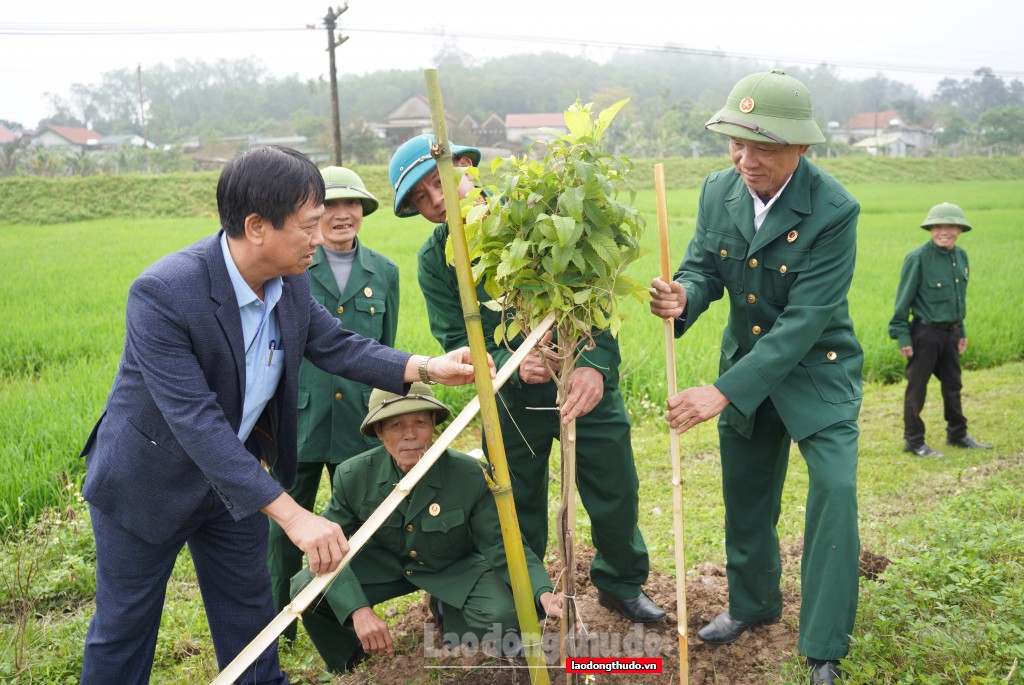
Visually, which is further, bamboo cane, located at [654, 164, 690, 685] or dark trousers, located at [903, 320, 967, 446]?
dark trousers, located at [903, 320, 967, 446]

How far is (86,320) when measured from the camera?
32.1ft

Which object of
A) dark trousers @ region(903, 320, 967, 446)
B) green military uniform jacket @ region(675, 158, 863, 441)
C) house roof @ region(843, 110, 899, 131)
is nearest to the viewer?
green military uniform jacket @ region(675, 158, 863, 441)

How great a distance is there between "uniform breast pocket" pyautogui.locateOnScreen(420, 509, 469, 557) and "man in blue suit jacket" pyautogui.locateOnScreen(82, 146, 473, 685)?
0.66 metres

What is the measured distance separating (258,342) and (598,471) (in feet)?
5.11

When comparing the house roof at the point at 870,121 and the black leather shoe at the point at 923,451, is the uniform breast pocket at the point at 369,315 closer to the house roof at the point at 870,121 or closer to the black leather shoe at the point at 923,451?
the black leather shoe at the point at 923,451

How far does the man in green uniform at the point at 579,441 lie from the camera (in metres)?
3.35

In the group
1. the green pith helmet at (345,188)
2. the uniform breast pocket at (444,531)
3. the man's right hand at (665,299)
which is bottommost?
the uniform breast pocket at (444,531)

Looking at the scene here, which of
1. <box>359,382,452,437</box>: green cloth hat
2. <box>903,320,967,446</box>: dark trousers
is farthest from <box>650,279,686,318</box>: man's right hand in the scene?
<box>903,320,967,446</box>: dark trousers

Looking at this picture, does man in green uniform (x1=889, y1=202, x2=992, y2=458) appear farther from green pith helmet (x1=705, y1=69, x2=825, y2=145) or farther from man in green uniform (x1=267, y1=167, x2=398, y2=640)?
man in green uniform (x1=267, y1=167, x2=398, y2=640)

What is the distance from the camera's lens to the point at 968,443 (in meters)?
6.32

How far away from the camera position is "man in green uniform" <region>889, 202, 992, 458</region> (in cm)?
639

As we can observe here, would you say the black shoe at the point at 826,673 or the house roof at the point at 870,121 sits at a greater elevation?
the house roof at the point at 870,121

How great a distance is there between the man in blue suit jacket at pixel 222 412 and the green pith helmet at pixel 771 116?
122 centimetres

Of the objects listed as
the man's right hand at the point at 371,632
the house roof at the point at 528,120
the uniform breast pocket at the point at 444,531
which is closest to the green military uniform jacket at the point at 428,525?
the uniform breast pocket at the point at 444,531
